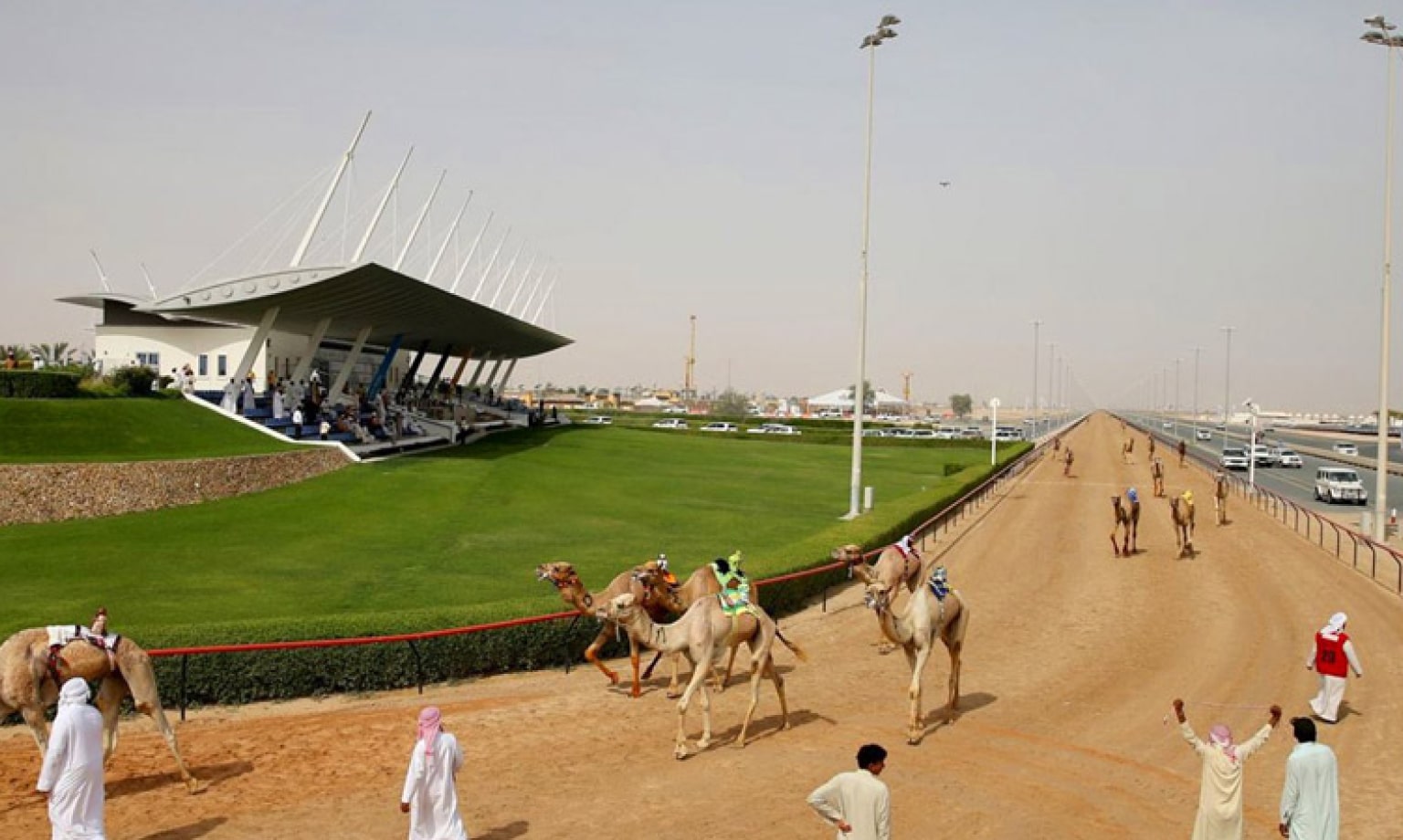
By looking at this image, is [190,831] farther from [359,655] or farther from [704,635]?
[704,635]

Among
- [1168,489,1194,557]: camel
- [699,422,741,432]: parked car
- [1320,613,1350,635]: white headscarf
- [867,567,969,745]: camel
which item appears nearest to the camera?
[867,567,969,745]: camel

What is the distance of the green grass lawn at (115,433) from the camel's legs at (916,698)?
74.4ft

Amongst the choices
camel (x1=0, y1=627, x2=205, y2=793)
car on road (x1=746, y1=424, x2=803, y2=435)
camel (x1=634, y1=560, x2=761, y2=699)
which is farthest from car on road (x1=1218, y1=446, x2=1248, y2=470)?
camel (x1=0, y1=627, x2=205, y2=793)

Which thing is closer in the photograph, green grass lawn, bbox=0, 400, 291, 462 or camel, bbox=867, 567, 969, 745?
camel, bbox=867, 567, 969, 745

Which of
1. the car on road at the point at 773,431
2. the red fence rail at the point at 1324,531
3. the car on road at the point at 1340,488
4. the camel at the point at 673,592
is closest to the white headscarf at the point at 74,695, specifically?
the camel at the point at 673,592

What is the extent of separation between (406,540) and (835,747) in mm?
14925

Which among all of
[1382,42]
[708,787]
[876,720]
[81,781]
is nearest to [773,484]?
[1382,42]

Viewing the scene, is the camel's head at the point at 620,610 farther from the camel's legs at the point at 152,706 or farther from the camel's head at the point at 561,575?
the camel's legs at the point at 152,706

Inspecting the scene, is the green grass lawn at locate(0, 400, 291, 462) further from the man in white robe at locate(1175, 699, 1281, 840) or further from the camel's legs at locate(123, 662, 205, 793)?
the man in white robe at locate(1175, 699, 1281, 840)

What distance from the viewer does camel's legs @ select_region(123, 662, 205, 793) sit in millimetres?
9961

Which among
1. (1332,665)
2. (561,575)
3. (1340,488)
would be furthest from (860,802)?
(1340,488)

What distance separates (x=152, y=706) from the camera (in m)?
10.0

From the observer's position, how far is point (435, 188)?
6344 cm

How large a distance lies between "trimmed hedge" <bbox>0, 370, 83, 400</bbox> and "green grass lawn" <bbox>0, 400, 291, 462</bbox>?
2.03 meters
